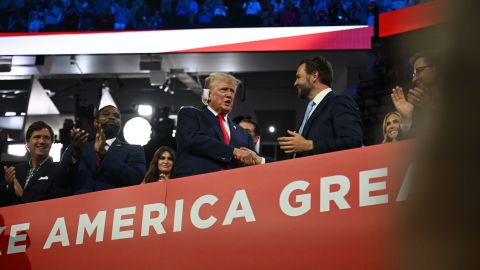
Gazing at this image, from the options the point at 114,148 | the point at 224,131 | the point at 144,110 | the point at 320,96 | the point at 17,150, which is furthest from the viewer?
the point at 144,110

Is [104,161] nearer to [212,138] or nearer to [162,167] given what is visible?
[162,167]

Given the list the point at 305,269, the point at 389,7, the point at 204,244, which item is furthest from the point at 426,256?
the point at 389,7

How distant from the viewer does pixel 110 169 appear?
14.6ft

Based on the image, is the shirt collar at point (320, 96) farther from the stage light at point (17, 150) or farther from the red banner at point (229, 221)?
the stage light at point (17, 150)

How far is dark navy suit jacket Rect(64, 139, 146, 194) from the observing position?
446 centimetres

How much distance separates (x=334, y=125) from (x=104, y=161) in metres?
1.61

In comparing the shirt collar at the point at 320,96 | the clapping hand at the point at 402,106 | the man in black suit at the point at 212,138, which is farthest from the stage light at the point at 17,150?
the clapping hand at the point at 402,106

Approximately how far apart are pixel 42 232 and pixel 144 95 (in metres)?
9.89

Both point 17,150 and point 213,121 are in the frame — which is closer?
point 213,121

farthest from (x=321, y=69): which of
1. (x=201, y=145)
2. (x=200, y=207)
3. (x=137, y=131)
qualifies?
(x=137, y=131)

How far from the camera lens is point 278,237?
10.4ft

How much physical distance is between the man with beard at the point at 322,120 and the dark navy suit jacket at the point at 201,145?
14.4 inches

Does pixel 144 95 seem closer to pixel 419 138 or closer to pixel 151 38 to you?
pixel 151 38

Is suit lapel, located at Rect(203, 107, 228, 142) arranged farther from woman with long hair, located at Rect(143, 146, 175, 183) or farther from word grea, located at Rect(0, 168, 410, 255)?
woman with long hair, located at Rect(143, 146, 175, 183)
